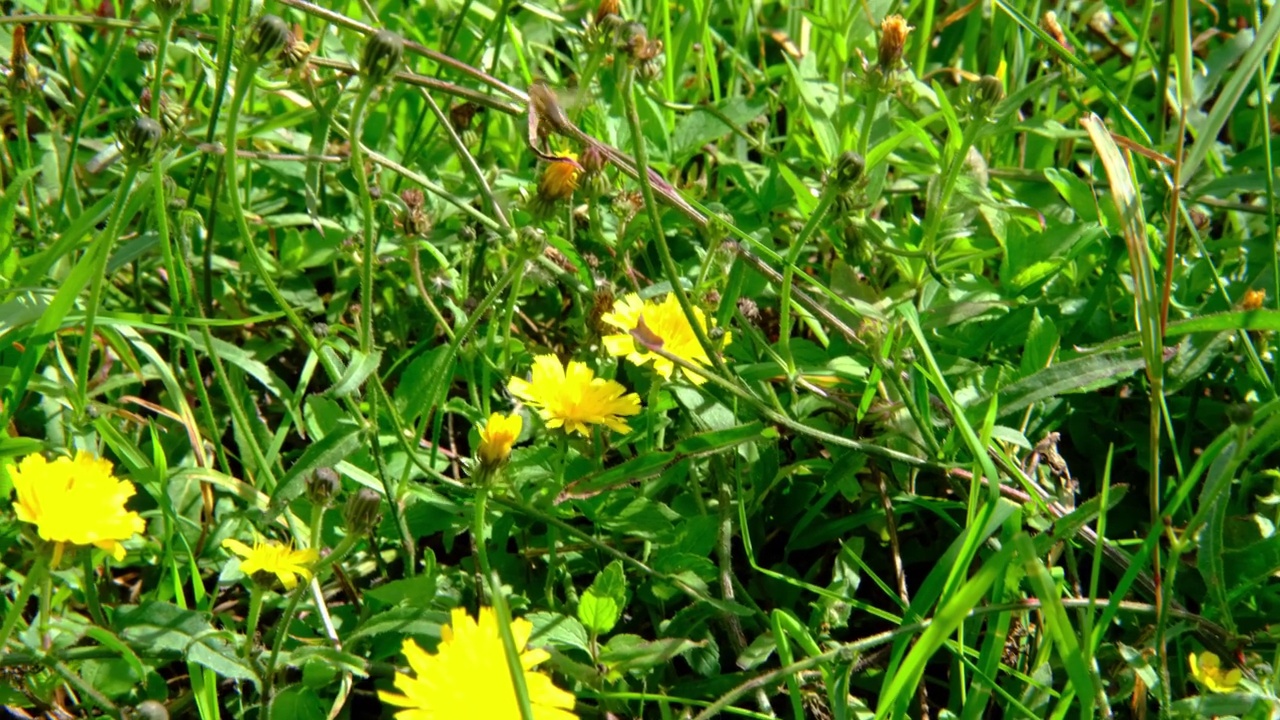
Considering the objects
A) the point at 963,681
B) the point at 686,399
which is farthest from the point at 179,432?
the point at 963,681

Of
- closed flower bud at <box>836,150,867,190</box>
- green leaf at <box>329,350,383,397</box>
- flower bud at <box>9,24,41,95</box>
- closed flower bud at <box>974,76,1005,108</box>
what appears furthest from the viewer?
flower bud at <box>9,24,41,95</box>

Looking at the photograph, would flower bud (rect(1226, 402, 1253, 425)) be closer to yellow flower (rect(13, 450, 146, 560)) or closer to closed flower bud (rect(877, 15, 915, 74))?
closed flower bud (rect(877, 15, 915, 74))

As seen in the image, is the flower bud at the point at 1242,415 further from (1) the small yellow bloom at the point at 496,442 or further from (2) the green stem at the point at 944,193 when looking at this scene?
(1) the small yellow bloom at the point at 496,442

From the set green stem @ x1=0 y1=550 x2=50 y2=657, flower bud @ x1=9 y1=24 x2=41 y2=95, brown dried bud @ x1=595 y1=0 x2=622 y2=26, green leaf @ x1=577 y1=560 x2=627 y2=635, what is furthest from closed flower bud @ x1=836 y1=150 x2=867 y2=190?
flower bud @ x1=9 y1=24 x2=41 y2=95

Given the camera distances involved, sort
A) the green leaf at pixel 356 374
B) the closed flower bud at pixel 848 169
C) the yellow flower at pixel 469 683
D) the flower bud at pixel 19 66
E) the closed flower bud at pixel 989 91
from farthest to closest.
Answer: the flower bud at pixel 19 66 < the closed flower bud at pixel 989 91 < the closed flower bud at pixel 848 169 < the green leaf at pixel 356 374 < the yellow flower at pixel 469 683

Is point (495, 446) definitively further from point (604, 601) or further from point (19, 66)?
point (19, 66)

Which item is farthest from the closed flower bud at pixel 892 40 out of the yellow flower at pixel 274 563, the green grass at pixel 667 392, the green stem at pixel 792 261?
the yellow flower at pixel 274 563
